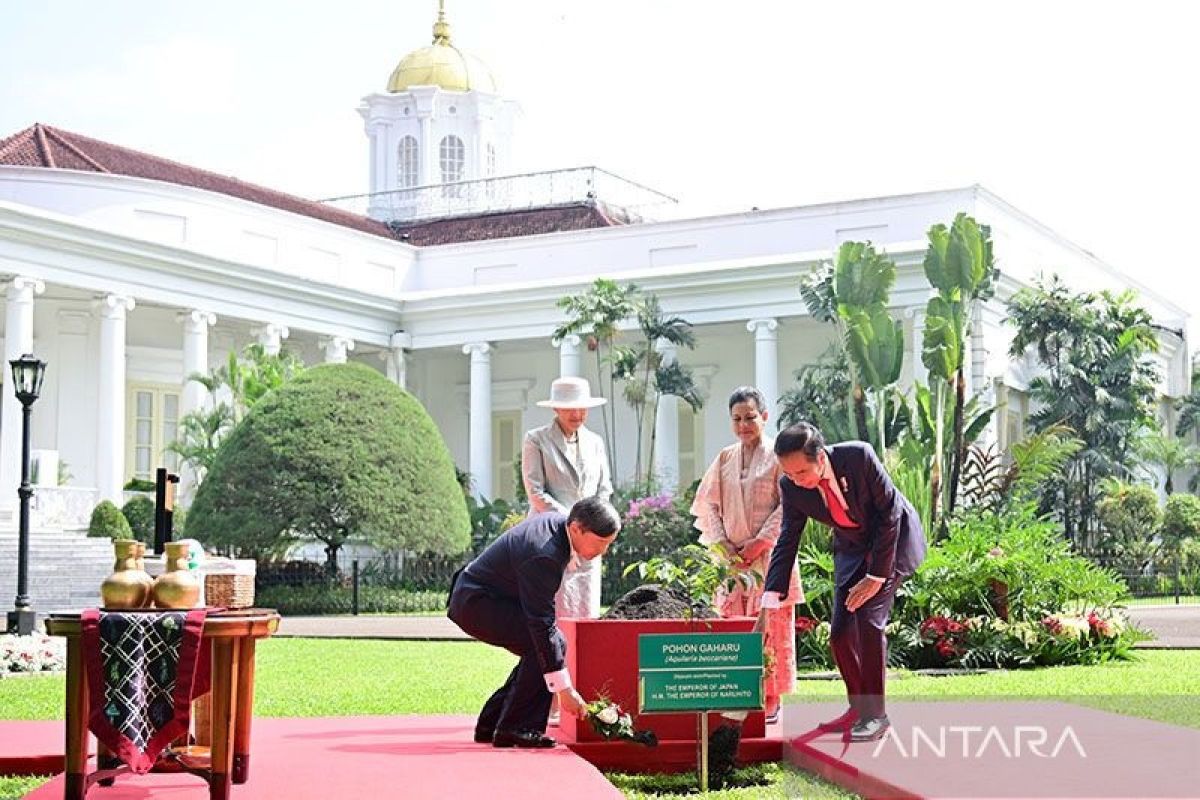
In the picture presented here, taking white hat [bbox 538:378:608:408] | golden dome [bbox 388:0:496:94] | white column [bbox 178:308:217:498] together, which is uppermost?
golden dome [bbox 388:0:496:94]

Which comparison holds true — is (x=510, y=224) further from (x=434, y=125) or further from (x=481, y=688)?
(x=481, y=688)

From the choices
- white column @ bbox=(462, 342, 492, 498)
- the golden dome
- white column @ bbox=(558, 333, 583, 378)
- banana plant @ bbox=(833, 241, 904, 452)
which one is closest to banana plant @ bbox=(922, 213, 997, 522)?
banana plant @ bbox=(833, 241, 904, 452)

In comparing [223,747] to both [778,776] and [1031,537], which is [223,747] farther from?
[1031,537]

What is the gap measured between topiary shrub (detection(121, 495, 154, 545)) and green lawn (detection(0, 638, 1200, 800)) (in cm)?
1529

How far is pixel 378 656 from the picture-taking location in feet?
51.4

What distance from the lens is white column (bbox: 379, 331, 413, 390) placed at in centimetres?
4097

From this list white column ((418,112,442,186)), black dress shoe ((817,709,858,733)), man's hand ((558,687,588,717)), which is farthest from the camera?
white column ((418,112,442,186))

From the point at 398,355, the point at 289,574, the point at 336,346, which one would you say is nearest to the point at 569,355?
the point at 398,355

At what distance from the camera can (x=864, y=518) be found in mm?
7492

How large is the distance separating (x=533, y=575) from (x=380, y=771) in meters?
1.04

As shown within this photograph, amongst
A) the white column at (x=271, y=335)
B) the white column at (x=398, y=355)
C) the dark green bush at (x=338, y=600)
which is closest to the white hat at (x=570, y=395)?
the dark green bush at (x=338, y=600)

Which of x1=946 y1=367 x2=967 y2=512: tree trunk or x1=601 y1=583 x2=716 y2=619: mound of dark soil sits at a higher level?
x1=946 y1=367 x2=967 y2=512: tree trunk

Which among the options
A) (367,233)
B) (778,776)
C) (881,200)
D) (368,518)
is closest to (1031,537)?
(778,776)

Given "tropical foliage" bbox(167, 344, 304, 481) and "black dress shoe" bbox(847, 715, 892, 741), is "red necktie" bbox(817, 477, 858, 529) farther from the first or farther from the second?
"tropical foliage" bbox(167, 344, 304, 481)
